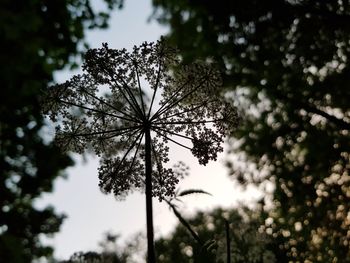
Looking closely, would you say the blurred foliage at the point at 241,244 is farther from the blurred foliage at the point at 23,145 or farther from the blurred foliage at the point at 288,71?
the blurred foliage at the point at 23,145

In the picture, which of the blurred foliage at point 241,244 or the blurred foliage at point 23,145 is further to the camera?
the blurred foliage at point 241,244

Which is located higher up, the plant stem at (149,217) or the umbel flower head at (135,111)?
the umbel flower head at (135,111)

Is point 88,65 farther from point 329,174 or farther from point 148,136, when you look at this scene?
point 329,174

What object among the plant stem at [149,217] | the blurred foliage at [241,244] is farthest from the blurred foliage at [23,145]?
the blurred foliage at [241,244]

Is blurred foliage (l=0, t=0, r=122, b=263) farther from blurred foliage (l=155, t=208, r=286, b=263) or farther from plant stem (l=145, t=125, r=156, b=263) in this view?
blurred foliage (l=155, t=208, r=286, b=263)

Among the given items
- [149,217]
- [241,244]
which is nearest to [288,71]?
[149,217]

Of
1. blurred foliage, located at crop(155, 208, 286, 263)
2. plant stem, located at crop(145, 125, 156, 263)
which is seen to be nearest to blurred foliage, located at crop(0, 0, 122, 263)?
plant stem, located at crop(145, 125, 156, 263)

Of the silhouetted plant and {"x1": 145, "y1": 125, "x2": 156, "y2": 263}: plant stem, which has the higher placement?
the silhouetted plant

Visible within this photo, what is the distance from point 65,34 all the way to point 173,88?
617cm

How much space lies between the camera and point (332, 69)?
29.4ft

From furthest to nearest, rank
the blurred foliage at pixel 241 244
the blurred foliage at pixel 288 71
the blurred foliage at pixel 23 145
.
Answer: the blurred foliage at pixel 241 244 < the blurred foliage at pixel 288 71 < the blurred foliage at pixel 23 145

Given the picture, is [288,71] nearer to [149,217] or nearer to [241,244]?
[149,217]

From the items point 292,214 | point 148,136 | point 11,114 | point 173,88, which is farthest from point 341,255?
point 11,114

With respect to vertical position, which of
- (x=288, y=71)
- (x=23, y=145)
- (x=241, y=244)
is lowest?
(x=23, y=145)
